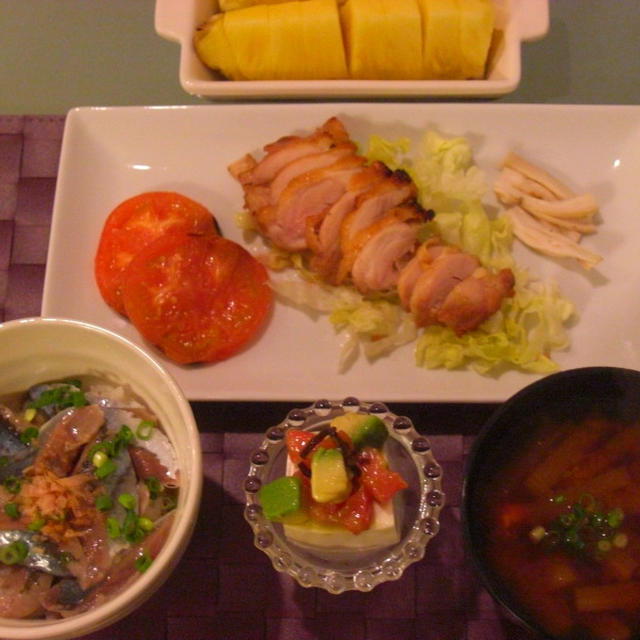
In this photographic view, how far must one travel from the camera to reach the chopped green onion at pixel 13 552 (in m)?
1.21

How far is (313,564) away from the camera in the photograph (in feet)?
4.55

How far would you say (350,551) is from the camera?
4.52 feet

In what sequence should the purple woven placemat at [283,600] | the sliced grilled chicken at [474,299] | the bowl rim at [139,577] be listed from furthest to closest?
the sliced grilled chicken at [474,299] < the purple woven placemat at [283,600] < the bowl rim at [139,577]

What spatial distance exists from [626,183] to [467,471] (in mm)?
1048

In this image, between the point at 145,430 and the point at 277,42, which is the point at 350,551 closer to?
the point at 145,430

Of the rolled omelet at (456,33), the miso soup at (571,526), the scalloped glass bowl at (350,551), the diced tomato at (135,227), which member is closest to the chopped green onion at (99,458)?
the scalloped glass bowl at (350,551)

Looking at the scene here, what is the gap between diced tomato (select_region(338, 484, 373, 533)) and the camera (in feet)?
4.28

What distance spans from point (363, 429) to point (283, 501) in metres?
0.20

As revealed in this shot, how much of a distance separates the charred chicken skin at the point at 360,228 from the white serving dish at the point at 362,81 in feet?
0.40

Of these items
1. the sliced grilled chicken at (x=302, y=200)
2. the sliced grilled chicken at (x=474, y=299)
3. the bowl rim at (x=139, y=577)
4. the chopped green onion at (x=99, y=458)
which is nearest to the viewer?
the bowl rim at (x=139, y=577)

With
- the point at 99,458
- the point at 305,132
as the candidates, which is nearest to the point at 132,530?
the point at 99,458

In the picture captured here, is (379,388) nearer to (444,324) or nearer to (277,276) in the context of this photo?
(444,324)

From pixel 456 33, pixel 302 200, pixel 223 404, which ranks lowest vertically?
pixel 223 404

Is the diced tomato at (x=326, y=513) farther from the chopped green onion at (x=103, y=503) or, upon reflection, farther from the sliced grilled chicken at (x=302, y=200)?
the sliced grilled chicken at (x=302, y=200)
